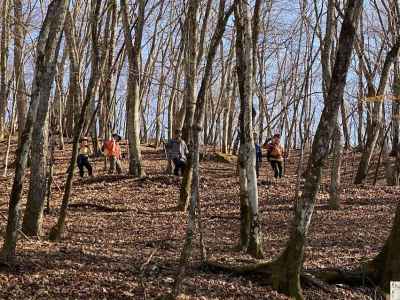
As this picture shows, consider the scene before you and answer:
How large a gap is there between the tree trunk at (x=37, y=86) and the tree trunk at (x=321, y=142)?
124 inches

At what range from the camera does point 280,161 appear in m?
17.1

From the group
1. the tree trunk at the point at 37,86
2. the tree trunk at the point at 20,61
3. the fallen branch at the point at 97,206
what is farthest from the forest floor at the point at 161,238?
the tree trunk at the point at 20,61

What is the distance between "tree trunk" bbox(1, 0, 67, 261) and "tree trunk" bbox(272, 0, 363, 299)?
3.16m

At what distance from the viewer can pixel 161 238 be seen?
9.00m

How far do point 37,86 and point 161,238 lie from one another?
3.96m

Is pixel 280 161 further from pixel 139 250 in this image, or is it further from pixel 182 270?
pixel 182 270

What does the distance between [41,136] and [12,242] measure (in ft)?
7.29

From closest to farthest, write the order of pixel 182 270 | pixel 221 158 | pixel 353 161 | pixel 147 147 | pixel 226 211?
pixel 182 270
pixel 226 211
pixel 221 158
pixel 353 161
pixel 147 147

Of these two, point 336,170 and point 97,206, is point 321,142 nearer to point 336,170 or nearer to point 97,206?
point 336,170

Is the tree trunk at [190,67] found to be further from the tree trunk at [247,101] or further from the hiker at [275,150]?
the hiker at [275,150]

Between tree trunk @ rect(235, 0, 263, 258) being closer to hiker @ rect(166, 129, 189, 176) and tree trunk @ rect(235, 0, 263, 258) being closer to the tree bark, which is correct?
the tree bark

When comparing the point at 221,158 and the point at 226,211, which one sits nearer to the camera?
the point at 226,211

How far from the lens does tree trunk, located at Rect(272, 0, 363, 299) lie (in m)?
5.36

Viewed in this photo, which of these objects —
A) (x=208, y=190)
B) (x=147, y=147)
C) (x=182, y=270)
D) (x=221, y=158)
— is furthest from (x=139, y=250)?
(x=147, y=147)
